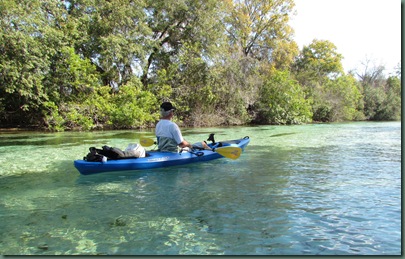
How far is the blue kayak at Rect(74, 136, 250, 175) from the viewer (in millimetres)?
5396

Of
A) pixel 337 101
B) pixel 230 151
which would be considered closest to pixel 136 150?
pixel 230 151

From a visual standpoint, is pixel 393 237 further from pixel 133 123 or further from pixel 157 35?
pixel 157 35

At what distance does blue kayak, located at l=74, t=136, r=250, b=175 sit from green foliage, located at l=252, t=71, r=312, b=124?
61.7 ft

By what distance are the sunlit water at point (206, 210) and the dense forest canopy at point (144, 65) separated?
1037cm

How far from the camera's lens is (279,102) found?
25844mm

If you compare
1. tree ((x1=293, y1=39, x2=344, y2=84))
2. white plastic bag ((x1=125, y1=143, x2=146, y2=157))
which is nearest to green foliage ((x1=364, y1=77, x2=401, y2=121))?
tree ((x1=293, y1=39, x2=344, y2=84))

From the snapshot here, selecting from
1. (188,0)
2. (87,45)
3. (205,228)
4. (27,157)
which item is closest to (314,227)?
(205,228)

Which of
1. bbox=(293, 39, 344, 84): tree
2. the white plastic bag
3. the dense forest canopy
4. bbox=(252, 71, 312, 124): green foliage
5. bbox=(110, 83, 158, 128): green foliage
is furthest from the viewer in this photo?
bbox=(293, 39, 344, 84): tree

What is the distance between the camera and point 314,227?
3.30m

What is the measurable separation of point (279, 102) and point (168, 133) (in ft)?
68.5

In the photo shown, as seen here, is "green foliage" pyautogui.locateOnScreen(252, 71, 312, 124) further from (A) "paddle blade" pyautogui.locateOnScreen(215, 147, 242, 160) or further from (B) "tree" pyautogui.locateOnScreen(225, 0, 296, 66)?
(A) "paddle blade" pyautogui.locateOnScreen(215, 147, 242, 160)

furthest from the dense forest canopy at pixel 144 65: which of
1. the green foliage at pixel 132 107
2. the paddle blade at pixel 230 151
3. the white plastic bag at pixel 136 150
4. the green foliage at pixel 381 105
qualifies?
the paddle blade at pixel 230 151

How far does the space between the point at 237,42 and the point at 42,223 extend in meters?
23.5

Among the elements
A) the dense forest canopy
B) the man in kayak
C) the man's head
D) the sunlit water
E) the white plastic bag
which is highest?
the dense forest canopy
